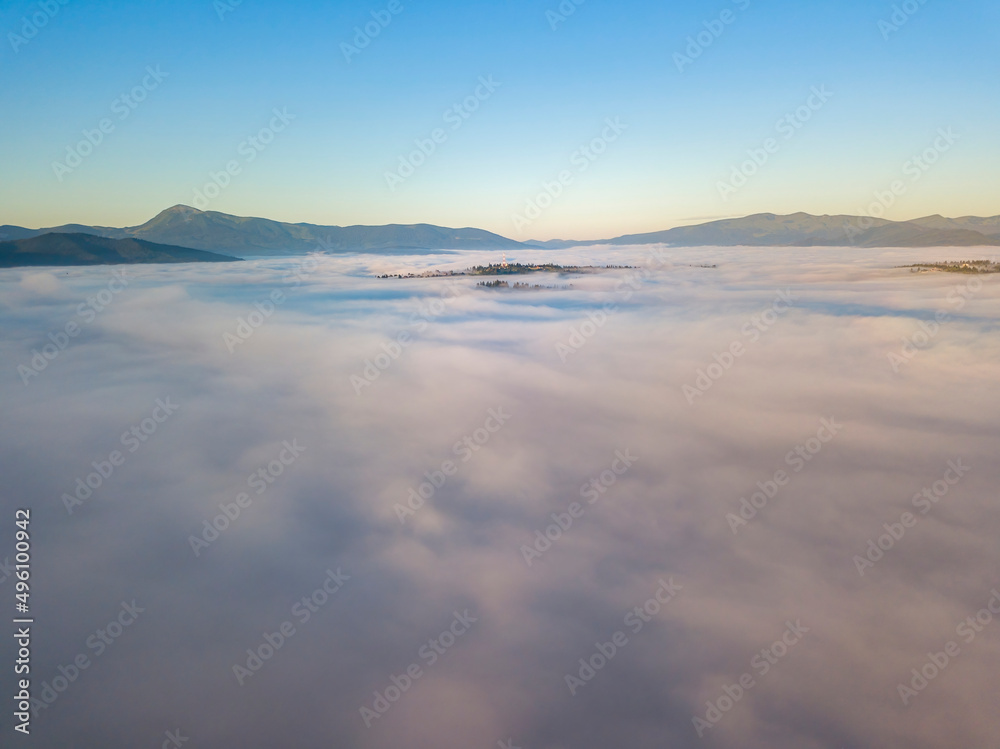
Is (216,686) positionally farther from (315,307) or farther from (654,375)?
(315,307)

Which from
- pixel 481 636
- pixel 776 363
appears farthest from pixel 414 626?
pixel 776 363
